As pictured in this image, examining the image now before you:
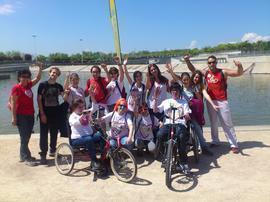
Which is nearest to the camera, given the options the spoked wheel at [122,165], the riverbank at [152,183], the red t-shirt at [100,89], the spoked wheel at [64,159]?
the riverbank at [152,183]

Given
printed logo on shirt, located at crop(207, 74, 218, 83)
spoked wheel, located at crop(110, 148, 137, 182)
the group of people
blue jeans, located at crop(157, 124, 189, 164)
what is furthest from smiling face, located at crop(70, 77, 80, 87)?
printed logo on shirt, located at crop(207, 74, 218, 83)

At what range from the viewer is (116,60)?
750cm

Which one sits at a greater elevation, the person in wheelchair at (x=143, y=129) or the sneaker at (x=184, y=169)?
the person in wheelchair at (x=143, y=129)

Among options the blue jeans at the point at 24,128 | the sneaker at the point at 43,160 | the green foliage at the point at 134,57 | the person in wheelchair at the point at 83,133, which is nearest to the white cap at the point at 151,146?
the person in wheelchair at the point at 83,133

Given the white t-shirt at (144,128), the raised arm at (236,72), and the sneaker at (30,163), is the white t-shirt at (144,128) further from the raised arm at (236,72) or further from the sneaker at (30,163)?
the sneaker at (30,163)

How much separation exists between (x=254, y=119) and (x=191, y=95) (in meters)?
9.64

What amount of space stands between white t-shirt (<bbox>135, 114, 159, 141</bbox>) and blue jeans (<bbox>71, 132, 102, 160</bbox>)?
0.92 metres

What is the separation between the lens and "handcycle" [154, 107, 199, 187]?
5559 mm

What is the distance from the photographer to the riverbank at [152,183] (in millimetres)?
5270

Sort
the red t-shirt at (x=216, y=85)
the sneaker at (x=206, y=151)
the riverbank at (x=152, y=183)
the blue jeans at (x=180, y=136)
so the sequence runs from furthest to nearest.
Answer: the red t-shirt at (x=216, y=85) → the sneaker at (x=206, y=151) → the blue jeans at (x=180, y=136) → the riverbank at (x=152, y=183)

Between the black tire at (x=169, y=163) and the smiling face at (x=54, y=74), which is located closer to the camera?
the black tire at (x=169, y=163)

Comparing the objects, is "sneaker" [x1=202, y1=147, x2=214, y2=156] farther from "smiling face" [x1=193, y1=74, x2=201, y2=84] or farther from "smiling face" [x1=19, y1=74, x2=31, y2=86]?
"smiling face" [x1=19, y1=74, x2=31, y2=86]

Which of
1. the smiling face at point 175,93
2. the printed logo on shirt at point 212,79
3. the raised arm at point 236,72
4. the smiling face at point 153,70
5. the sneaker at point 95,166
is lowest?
the sneaker at point 95,166

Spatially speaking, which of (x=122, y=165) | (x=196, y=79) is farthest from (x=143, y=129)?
(x=196, y=79)
